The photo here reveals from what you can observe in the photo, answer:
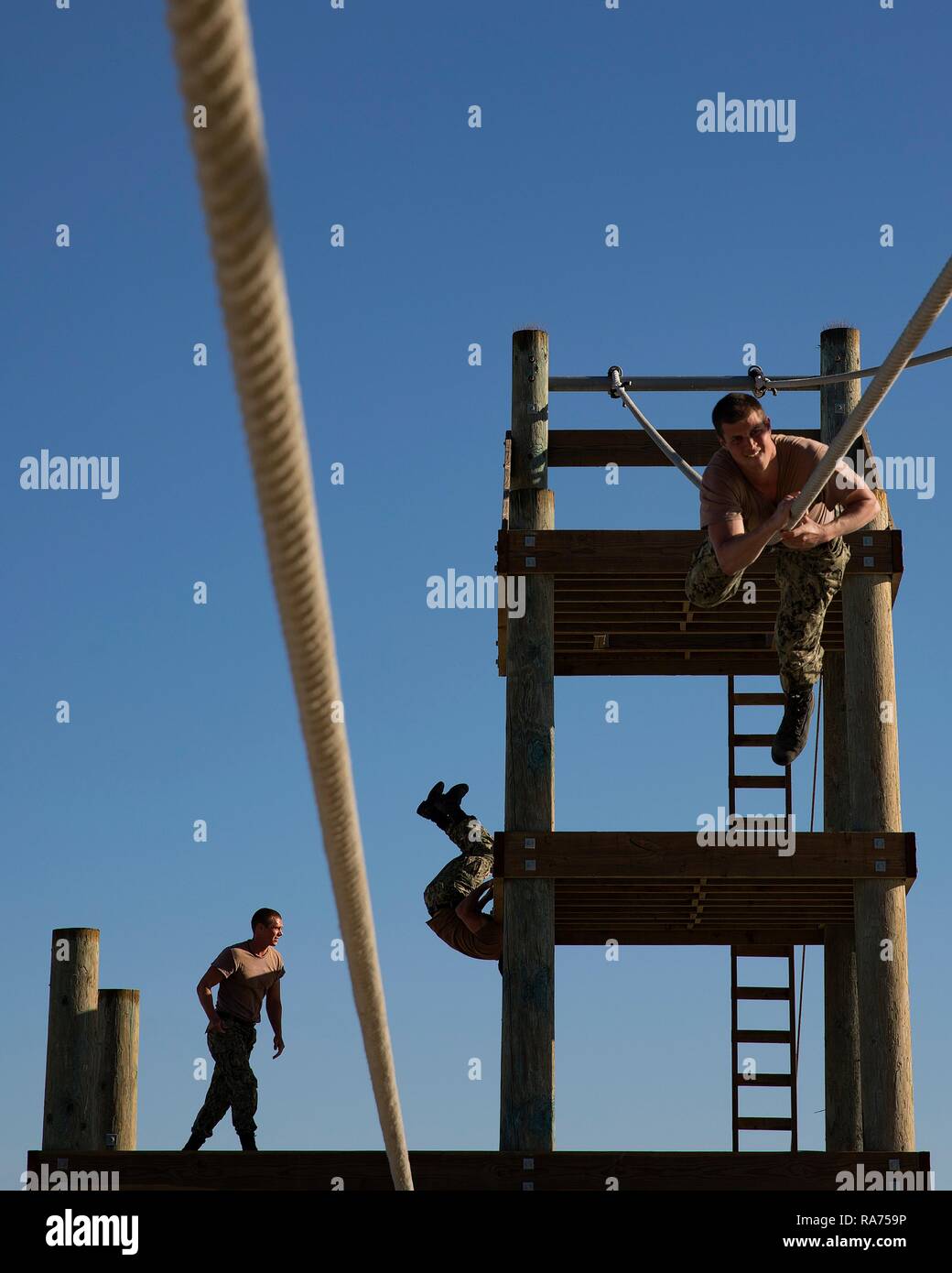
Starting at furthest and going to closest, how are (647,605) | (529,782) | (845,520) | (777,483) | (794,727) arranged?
(647,605) → (529,782) → (794,727) → (777,483) → (845,520)

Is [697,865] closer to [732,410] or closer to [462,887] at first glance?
[462,887]

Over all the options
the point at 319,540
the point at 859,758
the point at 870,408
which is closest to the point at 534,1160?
the point at 859,758

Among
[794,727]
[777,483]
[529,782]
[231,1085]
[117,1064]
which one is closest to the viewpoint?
[777,483]

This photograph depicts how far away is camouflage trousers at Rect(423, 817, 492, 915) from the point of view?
39.3 feet

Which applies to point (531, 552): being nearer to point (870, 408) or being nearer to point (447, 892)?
point (447, 892)

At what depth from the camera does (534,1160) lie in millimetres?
9930

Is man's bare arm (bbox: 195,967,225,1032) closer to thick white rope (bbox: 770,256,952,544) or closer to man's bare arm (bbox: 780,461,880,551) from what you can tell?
man's bare arm (bbox: 780,461,880,551)

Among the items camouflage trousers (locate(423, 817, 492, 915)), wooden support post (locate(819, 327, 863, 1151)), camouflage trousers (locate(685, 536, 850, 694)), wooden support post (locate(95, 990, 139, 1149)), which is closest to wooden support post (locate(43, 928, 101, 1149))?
wooden support post (locate(95, 990, 139, 1149))

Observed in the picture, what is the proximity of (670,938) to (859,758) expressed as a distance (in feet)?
13.7

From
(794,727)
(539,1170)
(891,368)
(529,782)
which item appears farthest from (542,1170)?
(891,368)

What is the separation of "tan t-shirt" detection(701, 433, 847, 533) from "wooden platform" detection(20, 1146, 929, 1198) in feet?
12.2

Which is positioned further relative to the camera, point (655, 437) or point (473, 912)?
point (473, 912)

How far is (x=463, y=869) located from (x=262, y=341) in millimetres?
10436

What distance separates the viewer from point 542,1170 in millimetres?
9914
